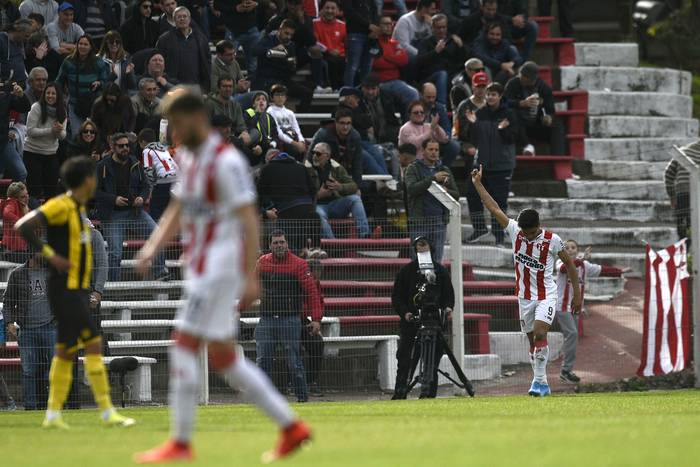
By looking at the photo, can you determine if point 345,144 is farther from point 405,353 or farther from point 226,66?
point 405,353

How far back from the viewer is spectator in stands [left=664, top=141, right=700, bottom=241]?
69.5ft

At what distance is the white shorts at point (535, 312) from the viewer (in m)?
16.8

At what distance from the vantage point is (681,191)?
21.8 metres

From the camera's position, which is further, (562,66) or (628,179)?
(562,66)

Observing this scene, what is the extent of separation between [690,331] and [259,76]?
8088mm

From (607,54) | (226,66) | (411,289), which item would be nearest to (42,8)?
(226,66)

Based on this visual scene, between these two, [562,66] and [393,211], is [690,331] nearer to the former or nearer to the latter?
[393,211]

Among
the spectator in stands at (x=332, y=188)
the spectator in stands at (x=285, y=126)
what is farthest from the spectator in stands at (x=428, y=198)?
the spectator in stands at (x=285, y=126)

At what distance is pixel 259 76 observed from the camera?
2334cm

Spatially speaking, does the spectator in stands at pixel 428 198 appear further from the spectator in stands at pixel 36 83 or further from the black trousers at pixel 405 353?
the spectator in stands at pixel 36 83

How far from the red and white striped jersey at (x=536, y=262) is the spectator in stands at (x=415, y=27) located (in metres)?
8.71

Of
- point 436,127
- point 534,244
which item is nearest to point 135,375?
point 534,244

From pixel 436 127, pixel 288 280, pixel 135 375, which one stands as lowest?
pixel 135 375

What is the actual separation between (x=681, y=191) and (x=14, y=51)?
10.2 m
